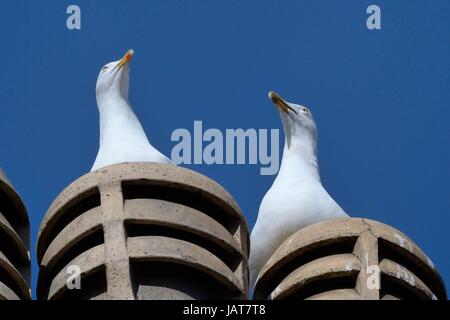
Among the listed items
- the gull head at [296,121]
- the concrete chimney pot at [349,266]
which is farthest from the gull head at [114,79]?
the concrete chimney pot at [349,266]

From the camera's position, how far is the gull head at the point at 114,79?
16969 millimetres

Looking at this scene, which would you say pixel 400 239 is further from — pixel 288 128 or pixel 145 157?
pixel 288 128

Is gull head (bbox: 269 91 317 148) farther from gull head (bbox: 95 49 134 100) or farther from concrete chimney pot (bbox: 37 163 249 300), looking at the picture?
concrete chimney pot (bbox: 37 163 249 300)

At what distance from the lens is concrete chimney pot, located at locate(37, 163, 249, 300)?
11461 mm

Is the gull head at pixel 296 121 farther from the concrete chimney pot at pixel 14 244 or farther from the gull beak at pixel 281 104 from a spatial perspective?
the concrete chimney pot at pixel 14 244

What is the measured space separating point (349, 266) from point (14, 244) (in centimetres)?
216

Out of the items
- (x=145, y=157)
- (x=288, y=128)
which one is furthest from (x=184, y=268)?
(x=288, y=128)

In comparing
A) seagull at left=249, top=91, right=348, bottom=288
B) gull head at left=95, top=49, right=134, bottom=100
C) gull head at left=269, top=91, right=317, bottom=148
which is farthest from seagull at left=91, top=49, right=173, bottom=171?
gull head at left=269, top=91, right=317, bottom=148

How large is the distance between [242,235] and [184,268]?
2.78 feet

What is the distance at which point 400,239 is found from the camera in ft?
40.0

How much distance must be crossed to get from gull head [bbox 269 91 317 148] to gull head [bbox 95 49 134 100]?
1.35 metres

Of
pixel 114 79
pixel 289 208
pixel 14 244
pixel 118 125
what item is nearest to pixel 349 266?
pixel 14 244
